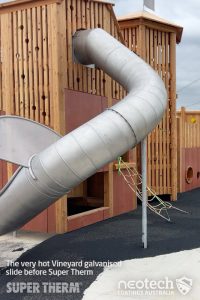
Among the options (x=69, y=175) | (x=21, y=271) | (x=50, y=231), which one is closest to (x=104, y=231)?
(x=50, y=231)

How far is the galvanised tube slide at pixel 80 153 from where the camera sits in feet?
20.2

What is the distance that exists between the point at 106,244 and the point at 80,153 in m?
3.03

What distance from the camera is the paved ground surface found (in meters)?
6.38

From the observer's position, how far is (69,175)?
20.3ft

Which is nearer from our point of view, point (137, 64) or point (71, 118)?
point (137, 64)

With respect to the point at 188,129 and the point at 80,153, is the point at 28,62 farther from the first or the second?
the point at 188,129

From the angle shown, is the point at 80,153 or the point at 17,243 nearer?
the point at 80,153

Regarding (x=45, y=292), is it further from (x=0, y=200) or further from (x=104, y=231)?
(x=104, y=231)

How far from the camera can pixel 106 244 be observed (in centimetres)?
841

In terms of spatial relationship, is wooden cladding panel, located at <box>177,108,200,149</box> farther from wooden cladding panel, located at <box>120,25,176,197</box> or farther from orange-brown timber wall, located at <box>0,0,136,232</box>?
orange-brown timber wall, located at <box>0,0,136,232</box>

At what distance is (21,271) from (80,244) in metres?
1.90

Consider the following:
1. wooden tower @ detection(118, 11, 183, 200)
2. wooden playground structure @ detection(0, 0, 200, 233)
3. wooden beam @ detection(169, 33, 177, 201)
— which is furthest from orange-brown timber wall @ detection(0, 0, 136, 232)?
wooden beam @ detection(169, 33, 177, 201)

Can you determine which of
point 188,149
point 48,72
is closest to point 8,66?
point 48,72

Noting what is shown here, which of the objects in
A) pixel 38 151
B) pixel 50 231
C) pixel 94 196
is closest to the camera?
pixel 38 151
